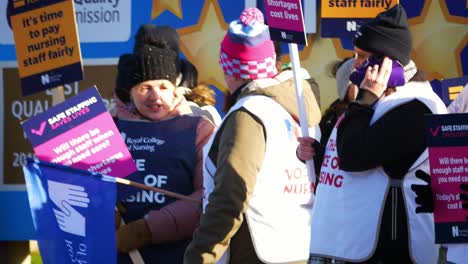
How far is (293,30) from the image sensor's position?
14.6ft

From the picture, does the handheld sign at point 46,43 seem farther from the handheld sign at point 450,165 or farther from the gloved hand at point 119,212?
the handheld sign at point 450,165

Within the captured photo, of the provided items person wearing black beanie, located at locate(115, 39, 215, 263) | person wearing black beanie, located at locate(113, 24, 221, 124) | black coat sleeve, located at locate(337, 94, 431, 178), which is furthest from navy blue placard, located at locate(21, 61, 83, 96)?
black coat sleeve, located at locate(337, 94, 431, 178)

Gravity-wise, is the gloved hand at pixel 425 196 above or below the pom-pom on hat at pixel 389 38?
below

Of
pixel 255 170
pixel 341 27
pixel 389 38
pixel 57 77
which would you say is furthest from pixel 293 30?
pixel 57 77

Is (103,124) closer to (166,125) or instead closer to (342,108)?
(166,125)

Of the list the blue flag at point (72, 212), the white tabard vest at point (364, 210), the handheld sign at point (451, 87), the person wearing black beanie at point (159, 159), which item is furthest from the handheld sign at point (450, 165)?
the handheld sign at point (451, 87)

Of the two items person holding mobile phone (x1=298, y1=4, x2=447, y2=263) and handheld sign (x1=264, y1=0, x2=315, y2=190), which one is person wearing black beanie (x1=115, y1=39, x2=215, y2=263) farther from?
person holding mobile phone (x1=298, y1=4, x2=447, y2=263)

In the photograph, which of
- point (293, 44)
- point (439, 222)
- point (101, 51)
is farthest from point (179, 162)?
point (101, 51)

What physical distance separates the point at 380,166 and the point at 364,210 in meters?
0.17

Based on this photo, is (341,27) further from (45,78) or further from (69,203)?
(69,203)

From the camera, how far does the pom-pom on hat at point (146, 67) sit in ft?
16.8

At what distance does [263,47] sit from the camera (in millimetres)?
4520

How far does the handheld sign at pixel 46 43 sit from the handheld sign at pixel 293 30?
163cm

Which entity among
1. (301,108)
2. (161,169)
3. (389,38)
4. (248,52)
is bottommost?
(161,169)
